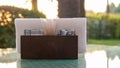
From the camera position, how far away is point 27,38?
9.62 feet

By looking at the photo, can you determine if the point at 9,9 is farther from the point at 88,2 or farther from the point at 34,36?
the point at 34,36

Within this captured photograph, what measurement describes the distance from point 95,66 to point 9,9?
3.76m

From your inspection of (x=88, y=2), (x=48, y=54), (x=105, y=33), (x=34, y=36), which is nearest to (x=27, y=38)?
(x=34, y=36)

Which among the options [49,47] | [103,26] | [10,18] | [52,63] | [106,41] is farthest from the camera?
[106,41]

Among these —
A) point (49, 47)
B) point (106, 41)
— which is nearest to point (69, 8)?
point (49, 47)

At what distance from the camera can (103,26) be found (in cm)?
833

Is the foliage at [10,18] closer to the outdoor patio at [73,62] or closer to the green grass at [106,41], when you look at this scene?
the green grass at [106,41]

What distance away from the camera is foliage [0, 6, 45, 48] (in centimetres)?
605

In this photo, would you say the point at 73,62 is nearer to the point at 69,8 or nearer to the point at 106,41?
the point at 69,8

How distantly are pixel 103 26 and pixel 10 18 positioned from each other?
3079 mm

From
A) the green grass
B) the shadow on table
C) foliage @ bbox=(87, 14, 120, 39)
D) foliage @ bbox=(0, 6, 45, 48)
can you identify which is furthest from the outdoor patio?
foliage @ bbox=(87, 14, 120, 39)

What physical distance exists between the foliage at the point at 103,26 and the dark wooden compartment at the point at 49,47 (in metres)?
5.26

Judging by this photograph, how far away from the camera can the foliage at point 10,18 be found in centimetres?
605

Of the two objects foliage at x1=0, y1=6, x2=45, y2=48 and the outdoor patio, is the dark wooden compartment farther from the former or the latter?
foliage at x1=0, y1=6, x2=45, y2=48
